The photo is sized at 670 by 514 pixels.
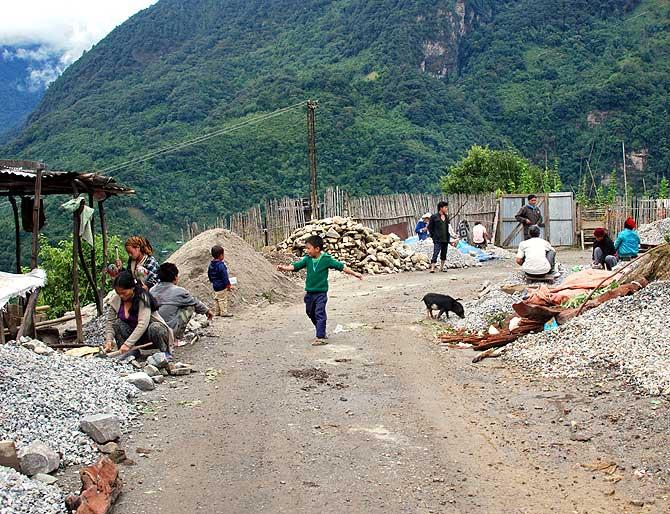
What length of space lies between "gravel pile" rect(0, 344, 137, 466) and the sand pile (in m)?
5.89

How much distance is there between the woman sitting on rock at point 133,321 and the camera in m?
8.67

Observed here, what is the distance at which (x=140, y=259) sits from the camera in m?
9.98

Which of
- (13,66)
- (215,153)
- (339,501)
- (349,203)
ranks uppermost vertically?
(13,66)

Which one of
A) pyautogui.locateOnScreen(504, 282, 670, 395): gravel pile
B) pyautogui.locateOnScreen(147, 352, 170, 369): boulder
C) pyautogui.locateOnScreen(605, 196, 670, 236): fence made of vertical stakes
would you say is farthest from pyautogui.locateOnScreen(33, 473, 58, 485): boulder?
pyautogui.locateOnScreen(605, 196, 670, 236): fence made of vertical stakes

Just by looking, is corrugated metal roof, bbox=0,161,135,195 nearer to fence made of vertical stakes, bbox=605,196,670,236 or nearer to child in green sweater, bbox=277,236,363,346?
child in green sweater, bbox=277,236,363,346

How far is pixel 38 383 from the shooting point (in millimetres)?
6883

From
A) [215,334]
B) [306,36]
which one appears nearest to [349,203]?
[215,334]

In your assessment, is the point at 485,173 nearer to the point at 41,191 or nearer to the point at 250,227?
the point at 250,227

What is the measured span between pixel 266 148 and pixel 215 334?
36456mm

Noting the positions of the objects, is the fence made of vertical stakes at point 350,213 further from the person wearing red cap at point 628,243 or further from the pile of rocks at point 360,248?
the person wearing red cap at point 628,243

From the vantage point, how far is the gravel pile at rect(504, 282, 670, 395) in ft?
23.7

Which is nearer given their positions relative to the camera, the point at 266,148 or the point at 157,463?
the point at 157,463

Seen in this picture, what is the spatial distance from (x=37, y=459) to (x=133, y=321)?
377cm

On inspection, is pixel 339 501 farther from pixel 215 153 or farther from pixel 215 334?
pixel 215 153
